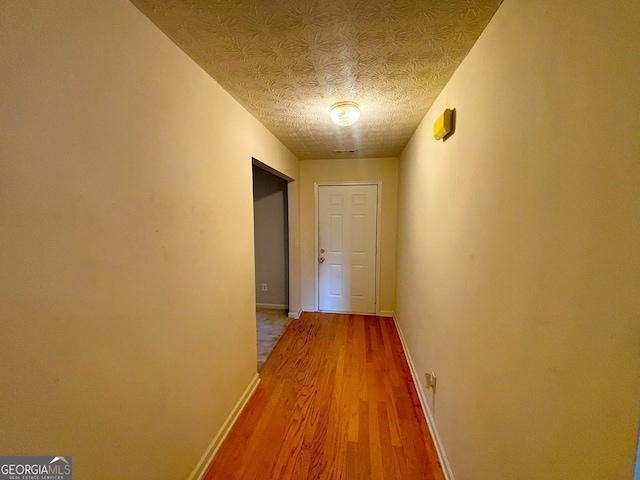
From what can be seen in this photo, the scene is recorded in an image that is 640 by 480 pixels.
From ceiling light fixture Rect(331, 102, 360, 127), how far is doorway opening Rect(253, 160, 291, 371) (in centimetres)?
193

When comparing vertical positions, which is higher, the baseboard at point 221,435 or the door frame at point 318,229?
the door frame at point 318,229

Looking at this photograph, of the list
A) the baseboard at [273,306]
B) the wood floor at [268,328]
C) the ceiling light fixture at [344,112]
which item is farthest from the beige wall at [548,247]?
the baseboard at [273,306]

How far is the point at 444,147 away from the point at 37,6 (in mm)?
1760

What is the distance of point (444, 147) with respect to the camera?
5.13ft

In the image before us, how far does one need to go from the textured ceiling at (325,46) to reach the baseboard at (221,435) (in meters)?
2.13

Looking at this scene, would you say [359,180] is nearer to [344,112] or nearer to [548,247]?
[344,112]

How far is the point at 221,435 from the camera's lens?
5.24 feet

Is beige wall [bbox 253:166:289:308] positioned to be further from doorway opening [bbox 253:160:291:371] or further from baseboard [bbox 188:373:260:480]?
baseboard [bbox 188:373:260:480]

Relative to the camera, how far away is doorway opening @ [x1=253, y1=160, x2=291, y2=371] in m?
3.83

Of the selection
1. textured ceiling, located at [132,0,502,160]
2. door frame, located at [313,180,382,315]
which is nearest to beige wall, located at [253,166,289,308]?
door frame, located at [313,180,382,315]

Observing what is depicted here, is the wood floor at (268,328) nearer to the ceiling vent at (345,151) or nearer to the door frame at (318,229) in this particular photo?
the door frame at (318,229)

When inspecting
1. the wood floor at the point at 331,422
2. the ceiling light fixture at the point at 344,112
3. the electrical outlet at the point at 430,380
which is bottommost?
the wood floor at the point at 331,422

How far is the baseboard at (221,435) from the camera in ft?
4.52

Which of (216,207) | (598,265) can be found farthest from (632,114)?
(216,207)
